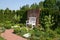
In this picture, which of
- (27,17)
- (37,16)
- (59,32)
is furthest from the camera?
(27,17)

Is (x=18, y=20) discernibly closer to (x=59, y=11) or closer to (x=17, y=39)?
(x=59, y=11)

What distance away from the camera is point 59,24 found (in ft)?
75.8

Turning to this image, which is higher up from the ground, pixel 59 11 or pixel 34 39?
pixel 59 11

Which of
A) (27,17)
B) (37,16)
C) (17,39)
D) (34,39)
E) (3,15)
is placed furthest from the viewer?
(3,15)

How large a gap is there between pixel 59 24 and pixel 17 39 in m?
7.99

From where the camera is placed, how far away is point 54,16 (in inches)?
961

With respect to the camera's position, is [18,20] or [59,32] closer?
[59,32]

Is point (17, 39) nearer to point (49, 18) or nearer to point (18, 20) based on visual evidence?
point (49, 18)

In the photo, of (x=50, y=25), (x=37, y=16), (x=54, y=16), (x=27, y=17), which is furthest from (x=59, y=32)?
(x=27, y=17)

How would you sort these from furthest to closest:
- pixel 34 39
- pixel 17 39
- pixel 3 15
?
pixel 3 15 < pixel 17 39 < pixel 34 39

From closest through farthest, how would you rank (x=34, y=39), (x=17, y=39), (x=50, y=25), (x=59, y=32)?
(x=34, y=39), (x=17, y=39), (x=59, y=32), (x=50, y=25)

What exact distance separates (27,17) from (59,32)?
11045 millimetres

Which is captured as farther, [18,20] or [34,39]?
[18,20]

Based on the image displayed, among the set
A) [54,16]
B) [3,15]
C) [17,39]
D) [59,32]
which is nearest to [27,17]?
[3,15]
